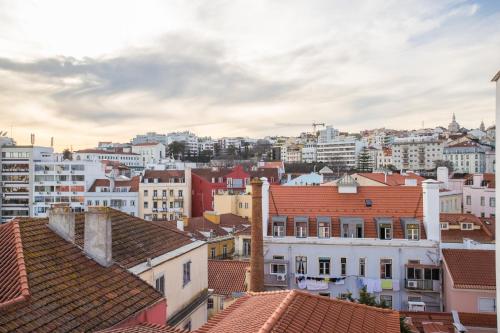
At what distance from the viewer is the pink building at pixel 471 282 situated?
22016mm

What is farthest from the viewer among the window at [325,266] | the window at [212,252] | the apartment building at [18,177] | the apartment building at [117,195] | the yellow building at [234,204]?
the apartment building at [18,177]

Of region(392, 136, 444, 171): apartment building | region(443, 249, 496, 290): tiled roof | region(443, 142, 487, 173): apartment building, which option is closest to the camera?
region(443, 249, 496, 290): tiled roof

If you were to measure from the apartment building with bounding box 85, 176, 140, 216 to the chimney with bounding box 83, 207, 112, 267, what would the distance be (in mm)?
52715

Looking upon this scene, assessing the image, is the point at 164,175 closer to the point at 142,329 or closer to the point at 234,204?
the point at 234,204

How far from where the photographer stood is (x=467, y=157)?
123m

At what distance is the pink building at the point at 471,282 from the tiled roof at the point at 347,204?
9.35ft

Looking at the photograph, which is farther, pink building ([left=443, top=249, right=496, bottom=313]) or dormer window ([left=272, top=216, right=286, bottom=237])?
dormer window ([left=272, top=216, right=286, bottom=237])

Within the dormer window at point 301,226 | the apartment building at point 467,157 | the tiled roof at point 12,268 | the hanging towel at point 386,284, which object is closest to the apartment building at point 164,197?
the dormer window at point 301,226

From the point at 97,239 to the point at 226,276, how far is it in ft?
51.4

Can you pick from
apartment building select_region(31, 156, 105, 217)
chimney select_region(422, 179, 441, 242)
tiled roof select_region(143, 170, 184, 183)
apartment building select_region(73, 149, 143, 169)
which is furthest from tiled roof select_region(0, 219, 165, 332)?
apartment building select_region(73, 149, 143, 169)

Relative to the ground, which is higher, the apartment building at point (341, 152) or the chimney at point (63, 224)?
the apartment building at point (341, 152)

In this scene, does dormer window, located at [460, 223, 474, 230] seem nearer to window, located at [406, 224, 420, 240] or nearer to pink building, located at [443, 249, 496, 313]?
window, located at [406, 224, 420, 240]

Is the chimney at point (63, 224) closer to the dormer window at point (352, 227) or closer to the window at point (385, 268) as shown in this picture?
the dormer window at point (352, 227)

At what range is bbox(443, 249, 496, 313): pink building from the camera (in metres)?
22.0
